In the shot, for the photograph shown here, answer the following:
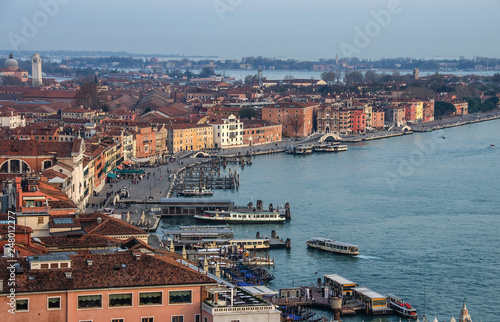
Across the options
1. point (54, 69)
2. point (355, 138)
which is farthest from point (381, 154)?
point (54, 69)

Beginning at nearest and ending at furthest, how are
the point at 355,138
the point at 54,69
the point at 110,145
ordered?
the point at 110,145 → the point at 355,138 → the point at 54,69

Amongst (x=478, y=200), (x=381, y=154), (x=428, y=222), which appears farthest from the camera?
(x=381, y=154)

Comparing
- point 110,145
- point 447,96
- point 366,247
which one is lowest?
point 366,247

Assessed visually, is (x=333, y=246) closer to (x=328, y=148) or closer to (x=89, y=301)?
(x=89, y=301)

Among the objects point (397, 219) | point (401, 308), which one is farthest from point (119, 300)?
point (397, 219)

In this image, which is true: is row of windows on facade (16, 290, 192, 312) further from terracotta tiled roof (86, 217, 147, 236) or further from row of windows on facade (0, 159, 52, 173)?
row of windows on facade (0, 159, 52, 173)

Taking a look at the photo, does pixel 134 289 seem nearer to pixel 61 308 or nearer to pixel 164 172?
pixel 61 308

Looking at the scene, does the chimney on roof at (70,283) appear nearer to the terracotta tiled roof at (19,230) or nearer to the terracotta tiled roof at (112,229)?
the terracotta tiled roof at (19,230)
